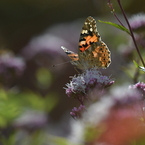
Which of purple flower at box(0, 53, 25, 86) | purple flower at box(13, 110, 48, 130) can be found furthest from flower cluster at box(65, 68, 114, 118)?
purple flower at box(0, 53, 25, 86)

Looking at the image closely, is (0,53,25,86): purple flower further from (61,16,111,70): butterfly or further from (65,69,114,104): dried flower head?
(65,69,114,104): dried flower head

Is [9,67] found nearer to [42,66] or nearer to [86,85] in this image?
[42,66]

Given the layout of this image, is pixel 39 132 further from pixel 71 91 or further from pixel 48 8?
pixel 48 8

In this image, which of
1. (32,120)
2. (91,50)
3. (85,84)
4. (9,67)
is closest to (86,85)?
(85,84)

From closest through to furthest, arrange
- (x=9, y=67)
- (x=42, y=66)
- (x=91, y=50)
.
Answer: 1. (x=91, y=50)
2. (x=9, y=67)
3. (x=42, y=66)

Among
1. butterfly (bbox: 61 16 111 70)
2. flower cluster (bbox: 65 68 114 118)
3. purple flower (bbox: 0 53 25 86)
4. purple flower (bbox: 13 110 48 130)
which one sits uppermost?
purple flower (bbox: 0 53 25 86)

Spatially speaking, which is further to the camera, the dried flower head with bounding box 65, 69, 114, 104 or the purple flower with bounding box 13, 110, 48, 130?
the purple flower with bounding box 13, 110, 48, 130

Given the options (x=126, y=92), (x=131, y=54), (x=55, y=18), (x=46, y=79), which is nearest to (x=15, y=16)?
(x=55, y=18)

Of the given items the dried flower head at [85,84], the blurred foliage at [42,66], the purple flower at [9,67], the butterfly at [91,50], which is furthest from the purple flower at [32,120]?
the dried flower head at [85,84]
